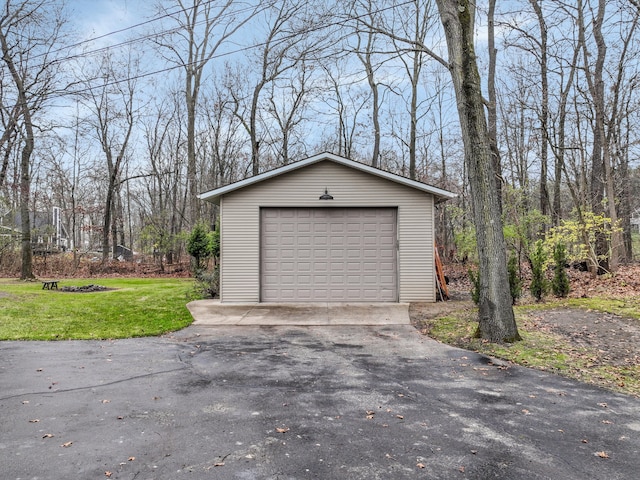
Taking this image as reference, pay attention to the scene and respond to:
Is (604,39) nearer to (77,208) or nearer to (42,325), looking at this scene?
(42,325)

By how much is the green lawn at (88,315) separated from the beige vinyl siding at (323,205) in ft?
5.50

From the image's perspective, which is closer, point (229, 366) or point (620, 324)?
point (229, 366)

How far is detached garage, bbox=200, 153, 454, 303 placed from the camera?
10.5 meters

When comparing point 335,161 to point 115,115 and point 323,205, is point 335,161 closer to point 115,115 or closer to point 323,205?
point 323,205

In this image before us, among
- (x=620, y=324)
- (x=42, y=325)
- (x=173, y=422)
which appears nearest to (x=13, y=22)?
(x=42, y=325)

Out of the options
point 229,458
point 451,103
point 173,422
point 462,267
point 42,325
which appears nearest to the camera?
point 229,458

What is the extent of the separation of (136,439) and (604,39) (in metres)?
15.5

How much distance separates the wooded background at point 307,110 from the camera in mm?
12078

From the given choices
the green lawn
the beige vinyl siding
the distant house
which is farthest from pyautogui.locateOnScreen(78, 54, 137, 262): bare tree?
the beige vinyl siding

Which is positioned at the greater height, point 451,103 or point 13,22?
point 13,22

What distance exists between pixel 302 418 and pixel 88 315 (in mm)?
6936

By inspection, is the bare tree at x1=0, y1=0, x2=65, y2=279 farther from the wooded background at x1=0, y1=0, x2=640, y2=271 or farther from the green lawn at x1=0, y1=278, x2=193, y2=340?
the green lawn at x1=0, y1=278, x2=193, y2=340

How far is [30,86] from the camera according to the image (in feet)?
51.7

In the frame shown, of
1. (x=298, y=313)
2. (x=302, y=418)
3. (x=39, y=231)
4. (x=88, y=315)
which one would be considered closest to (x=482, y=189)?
(x=302, y=418)
